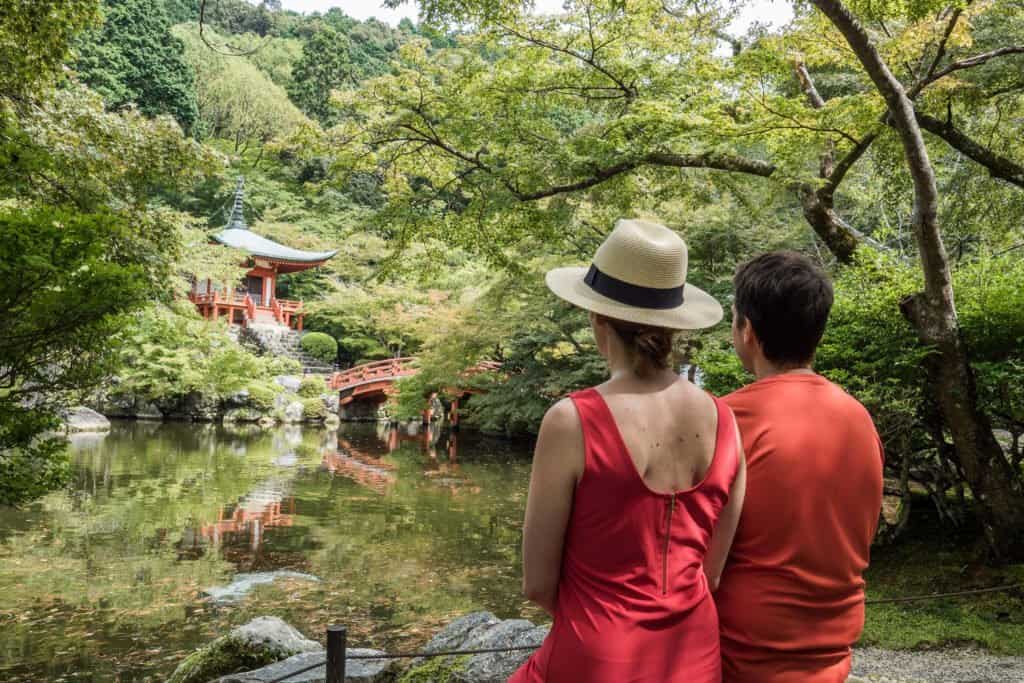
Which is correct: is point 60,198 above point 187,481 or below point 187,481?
above

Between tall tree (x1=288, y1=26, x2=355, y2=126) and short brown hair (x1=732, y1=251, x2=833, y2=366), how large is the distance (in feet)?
121

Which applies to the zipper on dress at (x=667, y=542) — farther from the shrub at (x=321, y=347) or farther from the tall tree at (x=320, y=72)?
the tall tree at (x=320, y=72)

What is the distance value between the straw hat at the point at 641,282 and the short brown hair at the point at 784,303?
94 millimetres

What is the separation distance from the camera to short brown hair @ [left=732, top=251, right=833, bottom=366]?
137cm

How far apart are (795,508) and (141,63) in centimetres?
3413

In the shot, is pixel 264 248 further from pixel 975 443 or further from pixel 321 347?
pixel 975 443

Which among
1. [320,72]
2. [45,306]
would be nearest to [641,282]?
[45,306]

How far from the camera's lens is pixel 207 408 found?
21.8 metres

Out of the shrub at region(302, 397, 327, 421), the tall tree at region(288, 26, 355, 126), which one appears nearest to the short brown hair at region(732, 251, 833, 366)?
the shrub at region(302, 397, 327, 421)

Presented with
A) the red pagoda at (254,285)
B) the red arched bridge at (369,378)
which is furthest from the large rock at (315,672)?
the red pagoda at (254,285)

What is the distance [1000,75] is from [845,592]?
7037mm

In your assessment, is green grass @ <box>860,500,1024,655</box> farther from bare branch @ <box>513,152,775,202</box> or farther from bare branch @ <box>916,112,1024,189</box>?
bare branch @ <box>513,152,775,202</box>

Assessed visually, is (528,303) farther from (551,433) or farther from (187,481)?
(551,433)

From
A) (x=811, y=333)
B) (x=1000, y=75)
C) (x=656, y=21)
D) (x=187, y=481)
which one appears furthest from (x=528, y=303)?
(x=811, y=333)
